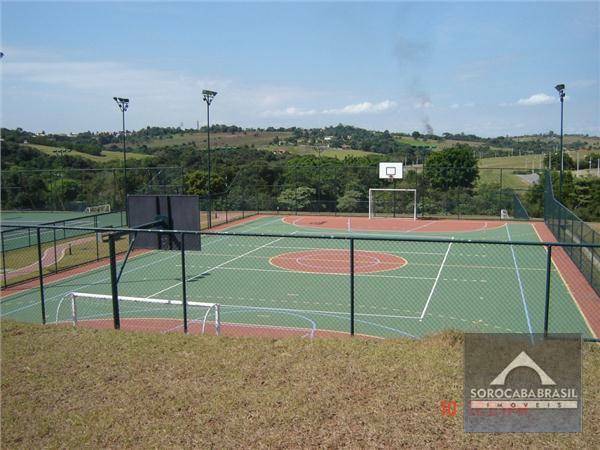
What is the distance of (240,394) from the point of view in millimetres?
6301

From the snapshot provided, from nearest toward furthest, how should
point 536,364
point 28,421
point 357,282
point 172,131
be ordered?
point 28,421 < point 536,364 < point 357,282 < point 172,131

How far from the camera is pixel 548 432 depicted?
5.37 meters

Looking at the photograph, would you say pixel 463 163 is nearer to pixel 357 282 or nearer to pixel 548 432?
pixel 357 282

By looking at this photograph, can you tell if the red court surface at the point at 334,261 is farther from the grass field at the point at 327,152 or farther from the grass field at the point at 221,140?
the grass field at the point at 221,140

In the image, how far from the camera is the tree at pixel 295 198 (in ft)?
146

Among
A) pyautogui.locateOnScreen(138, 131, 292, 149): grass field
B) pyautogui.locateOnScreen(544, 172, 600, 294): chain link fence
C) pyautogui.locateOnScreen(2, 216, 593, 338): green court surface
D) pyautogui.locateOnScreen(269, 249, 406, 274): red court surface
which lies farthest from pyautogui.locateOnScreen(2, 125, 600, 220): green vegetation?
pyautogui.locateOnScreen(138, 131, 292, 149): grass field

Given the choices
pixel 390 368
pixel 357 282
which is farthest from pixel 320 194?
pixel 390 368

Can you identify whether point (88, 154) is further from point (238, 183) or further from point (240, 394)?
point (240, 394)

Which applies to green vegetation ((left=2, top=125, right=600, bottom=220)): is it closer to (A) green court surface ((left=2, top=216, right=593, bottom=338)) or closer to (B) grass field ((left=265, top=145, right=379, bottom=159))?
(A) green court surface ((left=2, top=216, right=593, bottom=338))

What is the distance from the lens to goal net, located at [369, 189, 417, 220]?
42438mm

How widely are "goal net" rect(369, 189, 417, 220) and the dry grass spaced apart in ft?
112

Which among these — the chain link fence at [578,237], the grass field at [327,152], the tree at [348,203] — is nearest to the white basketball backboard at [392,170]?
the tree at [348,203]

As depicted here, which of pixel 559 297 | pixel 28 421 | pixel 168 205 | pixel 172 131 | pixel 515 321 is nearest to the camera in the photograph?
pixel 28 421

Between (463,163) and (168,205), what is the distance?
237ft
